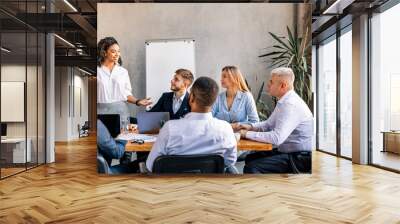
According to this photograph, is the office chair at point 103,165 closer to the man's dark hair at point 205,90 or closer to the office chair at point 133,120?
the office chair at point 133,120

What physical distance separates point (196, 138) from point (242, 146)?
67 centimetres

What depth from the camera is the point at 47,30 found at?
766 cm

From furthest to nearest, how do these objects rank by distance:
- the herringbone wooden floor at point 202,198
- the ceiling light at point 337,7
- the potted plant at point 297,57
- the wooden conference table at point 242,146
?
the ceiling light at point 337,7 → the potted plant at point 297,57 → the wooden conference table at point 242,146 → the herringbone wooden floor at point 202,198

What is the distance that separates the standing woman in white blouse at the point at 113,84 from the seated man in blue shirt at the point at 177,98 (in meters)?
0.20

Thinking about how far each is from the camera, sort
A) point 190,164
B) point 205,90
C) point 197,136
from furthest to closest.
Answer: point 205,90, point 197,136, point 190,164

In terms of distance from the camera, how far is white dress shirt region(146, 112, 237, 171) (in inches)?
219

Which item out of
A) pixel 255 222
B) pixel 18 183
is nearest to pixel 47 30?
pixel 18 183

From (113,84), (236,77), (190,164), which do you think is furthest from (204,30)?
(190,164)

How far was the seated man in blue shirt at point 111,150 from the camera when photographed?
5.82 meters

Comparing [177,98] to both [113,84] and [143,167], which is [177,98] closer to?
[113,84]

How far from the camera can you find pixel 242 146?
18.7 feet

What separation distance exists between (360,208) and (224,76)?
8.61 feet

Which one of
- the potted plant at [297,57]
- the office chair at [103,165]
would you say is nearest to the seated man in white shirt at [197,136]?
the office chair at [103,165]

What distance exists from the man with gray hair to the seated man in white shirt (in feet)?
0.94
